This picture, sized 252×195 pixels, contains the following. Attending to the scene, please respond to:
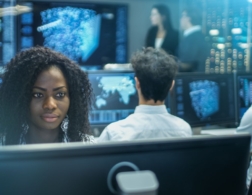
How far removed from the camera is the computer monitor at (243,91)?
9.84 ft

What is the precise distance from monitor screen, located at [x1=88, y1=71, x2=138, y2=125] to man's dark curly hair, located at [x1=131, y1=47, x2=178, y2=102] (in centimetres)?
50

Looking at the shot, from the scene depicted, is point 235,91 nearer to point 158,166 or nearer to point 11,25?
point 158,166

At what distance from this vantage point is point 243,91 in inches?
119

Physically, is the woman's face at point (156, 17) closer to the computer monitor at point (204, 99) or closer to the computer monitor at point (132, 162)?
the computer monitor at point (204, 99)

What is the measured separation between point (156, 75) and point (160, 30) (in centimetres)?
330

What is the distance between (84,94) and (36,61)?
0.21 metres

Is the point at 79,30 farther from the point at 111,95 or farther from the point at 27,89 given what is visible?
the point at 27,89

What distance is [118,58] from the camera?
550 centimetres

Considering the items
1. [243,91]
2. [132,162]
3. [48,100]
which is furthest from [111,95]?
[132,162]

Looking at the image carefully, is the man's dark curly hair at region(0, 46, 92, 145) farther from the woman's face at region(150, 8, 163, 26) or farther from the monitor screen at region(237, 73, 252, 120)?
the woman's face at region(150, 8, 163, 26)

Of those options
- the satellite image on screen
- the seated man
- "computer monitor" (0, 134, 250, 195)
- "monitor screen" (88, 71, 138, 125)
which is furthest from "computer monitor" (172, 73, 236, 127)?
"computer monitor" (0, 134, 250, 195)

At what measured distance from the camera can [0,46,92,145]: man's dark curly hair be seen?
1328 millimetres

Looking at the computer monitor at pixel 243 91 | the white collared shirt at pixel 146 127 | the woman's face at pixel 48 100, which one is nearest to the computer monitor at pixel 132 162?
the woman's face at pixel 48 100

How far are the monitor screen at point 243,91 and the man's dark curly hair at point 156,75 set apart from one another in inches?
42.4
